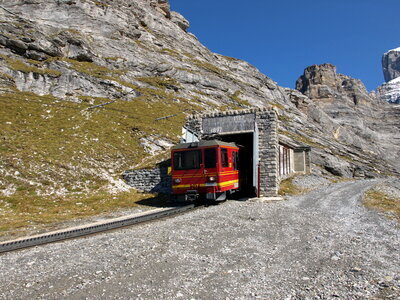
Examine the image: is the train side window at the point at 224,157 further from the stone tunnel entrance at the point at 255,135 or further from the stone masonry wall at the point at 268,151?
the stone masonry wall at the point at 268,151

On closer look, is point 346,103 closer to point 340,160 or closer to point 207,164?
point 340,160

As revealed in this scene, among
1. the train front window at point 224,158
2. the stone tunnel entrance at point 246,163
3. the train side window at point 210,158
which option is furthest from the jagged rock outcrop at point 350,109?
the train side window at point 210,158

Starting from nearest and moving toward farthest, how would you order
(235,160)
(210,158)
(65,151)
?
(210,158), (235,160), (65,151)

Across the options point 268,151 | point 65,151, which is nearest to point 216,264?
point 268,151

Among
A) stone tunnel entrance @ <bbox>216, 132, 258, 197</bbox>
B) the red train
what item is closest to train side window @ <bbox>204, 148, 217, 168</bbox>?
the red train

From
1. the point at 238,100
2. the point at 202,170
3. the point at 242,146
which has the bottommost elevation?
the point at 202,170

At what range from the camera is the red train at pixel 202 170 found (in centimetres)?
1650

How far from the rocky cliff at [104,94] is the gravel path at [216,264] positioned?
500 inches

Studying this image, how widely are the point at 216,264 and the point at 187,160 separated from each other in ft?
35.4

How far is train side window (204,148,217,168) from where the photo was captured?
1664 cm

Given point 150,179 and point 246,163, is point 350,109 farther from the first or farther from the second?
point 150,179

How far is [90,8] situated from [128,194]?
2833 inches

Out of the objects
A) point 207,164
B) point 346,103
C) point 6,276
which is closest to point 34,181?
point 207,164

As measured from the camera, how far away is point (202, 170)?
1677cm
